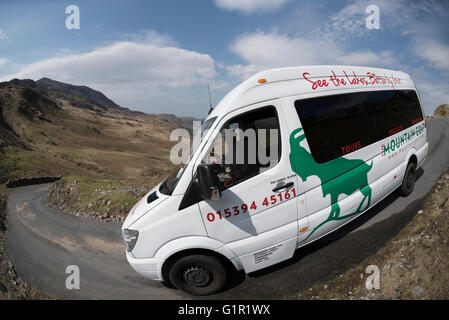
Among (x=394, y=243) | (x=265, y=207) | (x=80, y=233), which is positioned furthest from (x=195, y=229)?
(x=80, y=233)

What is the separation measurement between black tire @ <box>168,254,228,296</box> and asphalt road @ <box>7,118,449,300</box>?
9.7 inches

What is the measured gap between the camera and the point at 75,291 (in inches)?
169

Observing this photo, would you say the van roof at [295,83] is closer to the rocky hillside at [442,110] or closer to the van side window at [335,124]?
the van side window at [335,124]

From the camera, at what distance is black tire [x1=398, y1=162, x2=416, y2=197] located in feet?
17.8

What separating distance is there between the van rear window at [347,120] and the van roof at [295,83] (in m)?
0.18

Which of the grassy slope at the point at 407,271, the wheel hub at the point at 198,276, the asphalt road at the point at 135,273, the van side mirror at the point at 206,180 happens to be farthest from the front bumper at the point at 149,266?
the grassy slope at the point at 407,271

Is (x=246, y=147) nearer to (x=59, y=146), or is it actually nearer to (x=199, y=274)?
(x=199, y=274)

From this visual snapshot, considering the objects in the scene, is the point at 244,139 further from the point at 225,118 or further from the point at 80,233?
the point at 80,233

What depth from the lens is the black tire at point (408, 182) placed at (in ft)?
17.8

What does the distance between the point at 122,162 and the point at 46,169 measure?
645 inches

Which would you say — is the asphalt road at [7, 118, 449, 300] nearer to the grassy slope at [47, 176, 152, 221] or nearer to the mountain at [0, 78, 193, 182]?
the grassy slope at [47, 176, 152, 221]

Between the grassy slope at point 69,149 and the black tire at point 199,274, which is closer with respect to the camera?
the black tire at point 199,274

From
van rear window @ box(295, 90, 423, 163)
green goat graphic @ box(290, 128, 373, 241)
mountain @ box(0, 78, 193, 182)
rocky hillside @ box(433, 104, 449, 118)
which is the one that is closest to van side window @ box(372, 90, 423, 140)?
van rear window @ box(295, 90, 423, 163)

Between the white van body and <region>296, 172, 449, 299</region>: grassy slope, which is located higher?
the white van body
